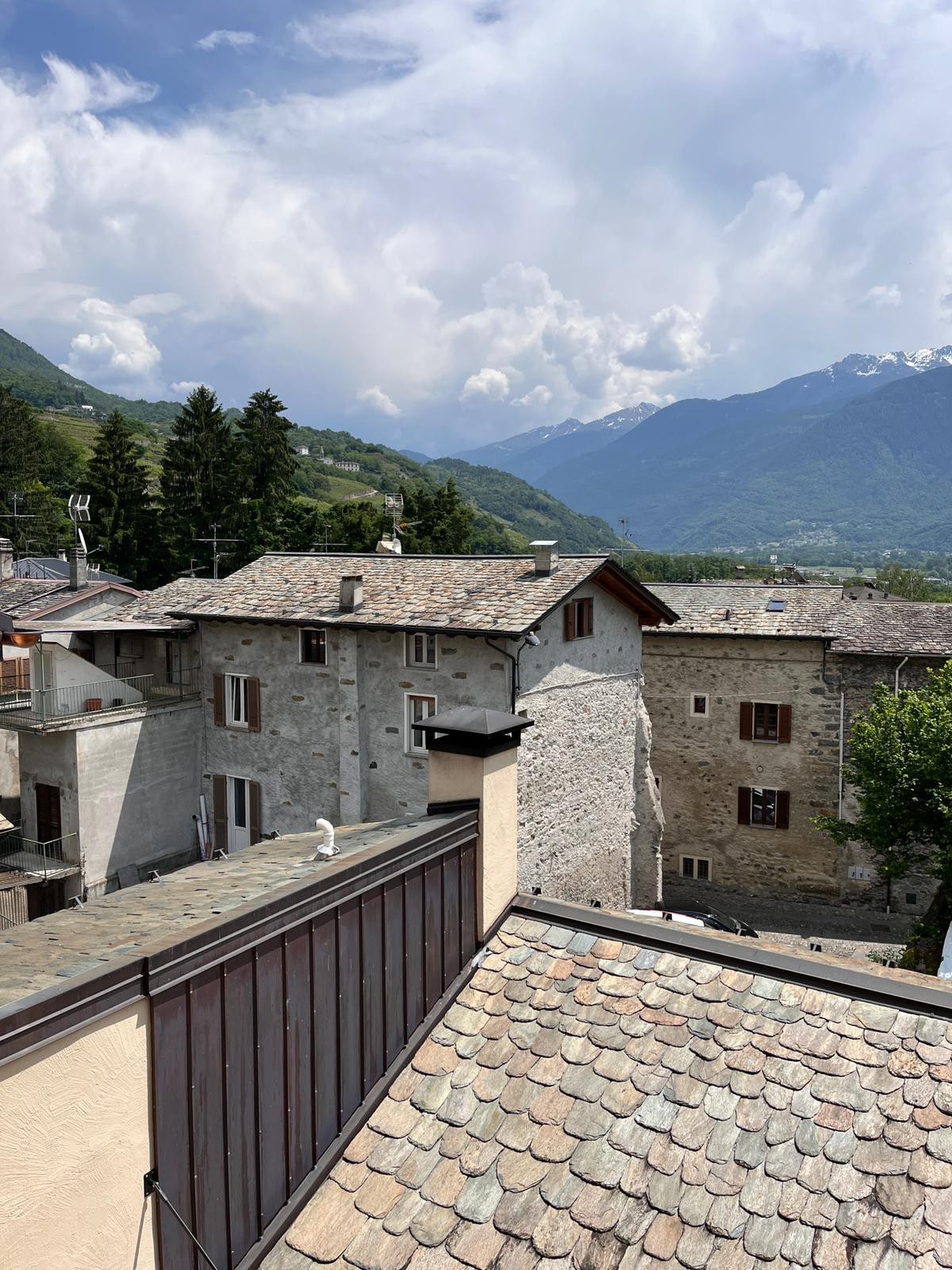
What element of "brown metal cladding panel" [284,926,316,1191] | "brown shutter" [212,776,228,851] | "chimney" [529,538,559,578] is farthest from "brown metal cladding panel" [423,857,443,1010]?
"brown shutter" [212,776,228,851]

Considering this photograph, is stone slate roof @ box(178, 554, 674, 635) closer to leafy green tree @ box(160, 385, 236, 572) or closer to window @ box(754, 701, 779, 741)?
window @ box(754, 701, 779, 741)

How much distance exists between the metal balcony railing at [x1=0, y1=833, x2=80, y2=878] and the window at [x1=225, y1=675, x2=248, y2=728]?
4385 millimetres

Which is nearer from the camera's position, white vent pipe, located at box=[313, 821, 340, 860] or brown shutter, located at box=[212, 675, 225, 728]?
white vent pipe, located at box=[313, 821, 340, 860]

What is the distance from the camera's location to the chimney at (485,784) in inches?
249

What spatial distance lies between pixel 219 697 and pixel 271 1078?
60.6ft

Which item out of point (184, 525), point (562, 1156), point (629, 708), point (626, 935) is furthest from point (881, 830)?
point (184, 525)

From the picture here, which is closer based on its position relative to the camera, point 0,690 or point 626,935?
point 626,935

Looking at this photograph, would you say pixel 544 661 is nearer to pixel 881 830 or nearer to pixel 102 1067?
pixel 881 830

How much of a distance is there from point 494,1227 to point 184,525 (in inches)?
2086

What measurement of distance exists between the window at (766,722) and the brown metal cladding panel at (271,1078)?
21661 mm

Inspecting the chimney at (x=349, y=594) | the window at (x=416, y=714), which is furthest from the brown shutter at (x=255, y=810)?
the chimney at (x=349, y=594)

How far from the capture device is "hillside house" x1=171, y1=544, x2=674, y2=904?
18.0 m

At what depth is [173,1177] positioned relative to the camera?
399 cm

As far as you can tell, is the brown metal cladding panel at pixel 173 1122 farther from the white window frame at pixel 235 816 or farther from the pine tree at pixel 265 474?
the pine tree at pixel 265 474
